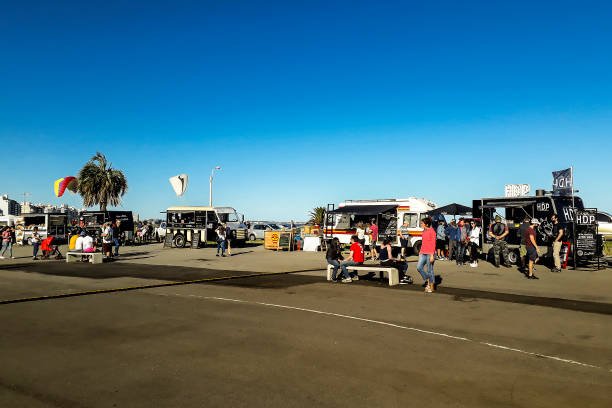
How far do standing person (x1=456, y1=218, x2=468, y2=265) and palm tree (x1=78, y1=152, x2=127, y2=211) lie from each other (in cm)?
3357

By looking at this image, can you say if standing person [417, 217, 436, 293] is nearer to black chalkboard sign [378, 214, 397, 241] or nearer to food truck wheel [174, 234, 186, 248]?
black chalkboard sign [378, 214, 397, 241]

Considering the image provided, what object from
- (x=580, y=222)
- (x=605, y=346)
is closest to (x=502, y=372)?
(x=605, y=346)

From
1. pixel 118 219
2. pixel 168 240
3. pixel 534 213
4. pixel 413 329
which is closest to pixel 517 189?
pixel 534 213

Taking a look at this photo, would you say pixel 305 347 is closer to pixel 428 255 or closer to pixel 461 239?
pixel 428 255

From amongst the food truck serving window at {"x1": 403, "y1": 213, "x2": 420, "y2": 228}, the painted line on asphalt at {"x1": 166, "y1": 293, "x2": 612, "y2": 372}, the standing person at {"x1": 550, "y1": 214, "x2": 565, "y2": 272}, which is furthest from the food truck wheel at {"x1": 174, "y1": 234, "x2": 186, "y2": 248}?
the standing person at {"x1": 550, "y1": 214, "x2": 565, "y2": 272}

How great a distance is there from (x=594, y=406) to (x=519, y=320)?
12.6ft

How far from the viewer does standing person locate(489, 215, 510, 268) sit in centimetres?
1759

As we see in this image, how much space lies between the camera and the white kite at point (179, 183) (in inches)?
1264

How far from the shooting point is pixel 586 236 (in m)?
16.7

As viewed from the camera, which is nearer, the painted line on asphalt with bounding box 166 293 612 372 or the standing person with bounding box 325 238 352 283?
the painted line on asphalt with bounding box 166 293 612 372

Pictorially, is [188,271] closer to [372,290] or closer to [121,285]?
[121,285]

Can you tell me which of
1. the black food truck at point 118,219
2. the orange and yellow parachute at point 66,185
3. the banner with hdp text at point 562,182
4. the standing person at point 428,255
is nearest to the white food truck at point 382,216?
the banner with hdp text at point 562,182

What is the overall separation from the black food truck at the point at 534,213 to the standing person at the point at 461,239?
1754 mm

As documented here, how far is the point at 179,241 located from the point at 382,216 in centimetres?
1325
